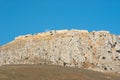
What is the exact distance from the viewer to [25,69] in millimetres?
153375

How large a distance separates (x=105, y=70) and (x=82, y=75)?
45.5 m

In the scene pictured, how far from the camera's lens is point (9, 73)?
139 metres

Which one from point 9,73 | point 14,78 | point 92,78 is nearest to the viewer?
point 14,78

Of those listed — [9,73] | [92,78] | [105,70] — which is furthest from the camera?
[105,70]

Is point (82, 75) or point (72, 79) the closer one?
point (72, 79)

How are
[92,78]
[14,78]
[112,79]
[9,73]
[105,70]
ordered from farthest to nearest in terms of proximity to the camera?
[105,70] → [112,79] → [92,78] → [9,73] → [14,78]

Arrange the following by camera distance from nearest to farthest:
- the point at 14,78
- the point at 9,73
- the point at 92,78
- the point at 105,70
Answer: the point at 14,78, the point at 9,73, the point at 92,78, the point at 105,70

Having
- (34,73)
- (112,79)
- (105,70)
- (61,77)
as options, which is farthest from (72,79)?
(105,70)

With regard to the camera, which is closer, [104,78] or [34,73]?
[34,73]

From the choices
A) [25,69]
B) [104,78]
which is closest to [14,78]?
[25,69]

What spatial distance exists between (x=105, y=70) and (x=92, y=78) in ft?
163

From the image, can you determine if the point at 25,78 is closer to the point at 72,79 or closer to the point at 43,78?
the point at 43,78

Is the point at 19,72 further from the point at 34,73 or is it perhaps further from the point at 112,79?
the point at 112,79

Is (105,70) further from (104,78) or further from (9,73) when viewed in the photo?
(9,73)
